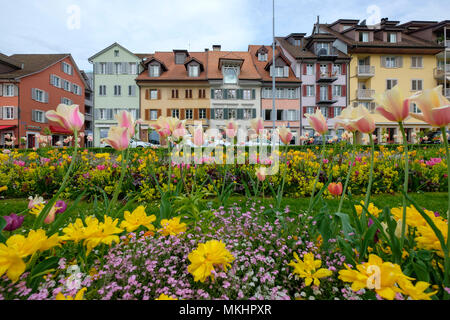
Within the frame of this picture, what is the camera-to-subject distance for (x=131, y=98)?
81.9 ft

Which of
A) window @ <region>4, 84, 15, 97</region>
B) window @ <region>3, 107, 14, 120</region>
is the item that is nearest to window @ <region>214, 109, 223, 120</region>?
window @ <region>4, 84, 15, 97</region>

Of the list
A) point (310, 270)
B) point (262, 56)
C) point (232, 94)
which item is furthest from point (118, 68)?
point (310, 270)

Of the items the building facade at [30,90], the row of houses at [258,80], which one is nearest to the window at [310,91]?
the row of houses at [258,80]

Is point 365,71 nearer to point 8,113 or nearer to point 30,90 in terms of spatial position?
point 30,90

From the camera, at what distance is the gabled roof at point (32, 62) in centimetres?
2236

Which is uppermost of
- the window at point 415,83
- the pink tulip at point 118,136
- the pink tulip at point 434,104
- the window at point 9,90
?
the window at point 415,83

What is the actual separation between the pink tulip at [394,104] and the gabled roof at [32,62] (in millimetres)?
29301

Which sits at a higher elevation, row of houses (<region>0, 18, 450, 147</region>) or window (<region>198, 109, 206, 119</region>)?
row of houses (<region>0, 18, 450, 147</region>)

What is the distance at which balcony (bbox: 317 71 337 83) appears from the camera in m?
24.7

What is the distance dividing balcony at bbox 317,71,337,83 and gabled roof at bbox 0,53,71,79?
27.2 metres

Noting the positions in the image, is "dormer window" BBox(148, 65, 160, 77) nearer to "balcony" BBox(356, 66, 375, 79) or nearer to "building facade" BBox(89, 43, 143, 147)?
"building facade" BBox(89, 43, 143, 147)

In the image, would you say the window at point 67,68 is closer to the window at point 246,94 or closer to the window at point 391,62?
the window at point 246,94
